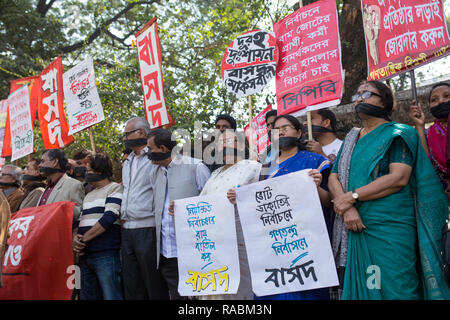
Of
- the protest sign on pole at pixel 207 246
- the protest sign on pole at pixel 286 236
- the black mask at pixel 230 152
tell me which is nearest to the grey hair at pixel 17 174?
the protest sign on pole at pixel 207 246

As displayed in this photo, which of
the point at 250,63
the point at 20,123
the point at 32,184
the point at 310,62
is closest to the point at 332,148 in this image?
the point at 310,62

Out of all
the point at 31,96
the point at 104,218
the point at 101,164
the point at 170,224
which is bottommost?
the point at 170,224

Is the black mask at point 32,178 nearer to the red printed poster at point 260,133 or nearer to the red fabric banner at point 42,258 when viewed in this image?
the red fabric banner at point 42,258

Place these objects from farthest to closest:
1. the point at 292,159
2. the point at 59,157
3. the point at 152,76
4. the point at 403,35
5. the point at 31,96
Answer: the point at 31,96 → the point at 152,76 → the point at 59,157 → the point at 403,35 → the point at 292,159

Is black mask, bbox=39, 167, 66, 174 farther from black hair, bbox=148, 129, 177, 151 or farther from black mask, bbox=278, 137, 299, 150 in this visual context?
black mask, bbox=278, 137, 299, 150

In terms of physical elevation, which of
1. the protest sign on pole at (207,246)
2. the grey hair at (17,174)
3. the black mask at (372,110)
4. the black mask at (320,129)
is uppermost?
the grey hair at (17,174)

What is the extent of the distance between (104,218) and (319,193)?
7.24ft

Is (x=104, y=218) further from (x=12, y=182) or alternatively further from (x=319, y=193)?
(x=12, y=182)

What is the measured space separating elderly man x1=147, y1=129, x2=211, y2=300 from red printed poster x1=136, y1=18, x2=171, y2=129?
2.78 feet

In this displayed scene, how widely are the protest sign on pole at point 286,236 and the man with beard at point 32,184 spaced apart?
10.4 ft

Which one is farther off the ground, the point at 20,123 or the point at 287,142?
the point at 20,123

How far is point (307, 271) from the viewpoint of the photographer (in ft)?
8.86

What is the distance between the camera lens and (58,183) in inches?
185

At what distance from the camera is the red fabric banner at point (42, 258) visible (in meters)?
3.98
